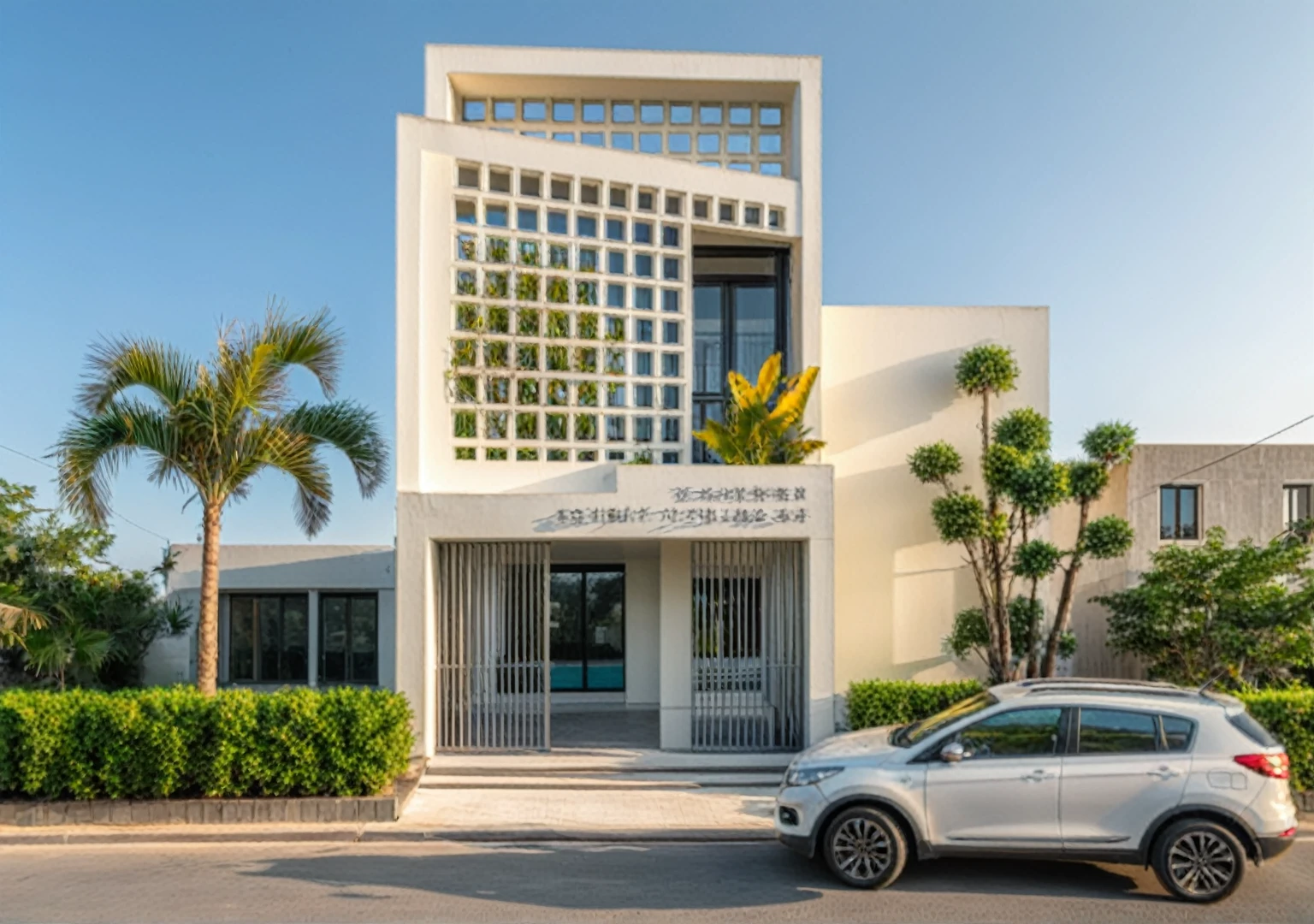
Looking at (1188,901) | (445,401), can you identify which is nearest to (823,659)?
(1188,901)

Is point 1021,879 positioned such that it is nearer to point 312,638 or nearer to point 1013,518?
point 1013,518

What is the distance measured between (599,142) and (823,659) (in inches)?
306

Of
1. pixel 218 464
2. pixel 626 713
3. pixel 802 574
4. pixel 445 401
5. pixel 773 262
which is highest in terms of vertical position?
pixel 773 262

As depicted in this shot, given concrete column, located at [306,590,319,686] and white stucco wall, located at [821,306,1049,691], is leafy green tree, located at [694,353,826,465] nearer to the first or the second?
white stucco wall, located at [821,306,1049,691]

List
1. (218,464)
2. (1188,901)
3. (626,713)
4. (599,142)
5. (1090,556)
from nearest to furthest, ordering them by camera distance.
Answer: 1. (1188,901)
2. (218,464)
3. (1090,556)
4. (599,142)
5. (626,713)

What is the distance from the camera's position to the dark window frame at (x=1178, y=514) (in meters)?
16.1

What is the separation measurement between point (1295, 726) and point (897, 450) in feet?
17.8

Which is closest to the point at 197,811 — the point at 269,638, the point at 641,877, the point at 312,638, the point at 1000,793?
the point at 641,877

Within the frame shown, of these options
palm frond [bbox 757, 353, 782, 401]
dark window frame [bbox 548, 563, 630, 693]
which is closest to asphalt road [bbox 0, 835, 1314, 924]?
palm frond [bbox 757, 353, 782, 401]

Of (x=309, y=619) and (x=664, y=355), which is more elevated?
(x=664, y=355)

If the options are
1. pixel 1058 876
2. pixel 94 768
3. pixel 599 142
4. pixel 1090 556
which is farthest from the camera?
pixel 599 142

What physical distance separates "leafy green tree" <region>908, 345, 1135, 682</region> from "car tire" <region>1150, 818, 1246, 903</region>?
15.4 ft

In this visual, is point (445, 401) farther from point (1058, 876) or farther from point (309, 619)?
point (309, 619)

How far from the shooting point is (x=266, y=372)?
9875mm
